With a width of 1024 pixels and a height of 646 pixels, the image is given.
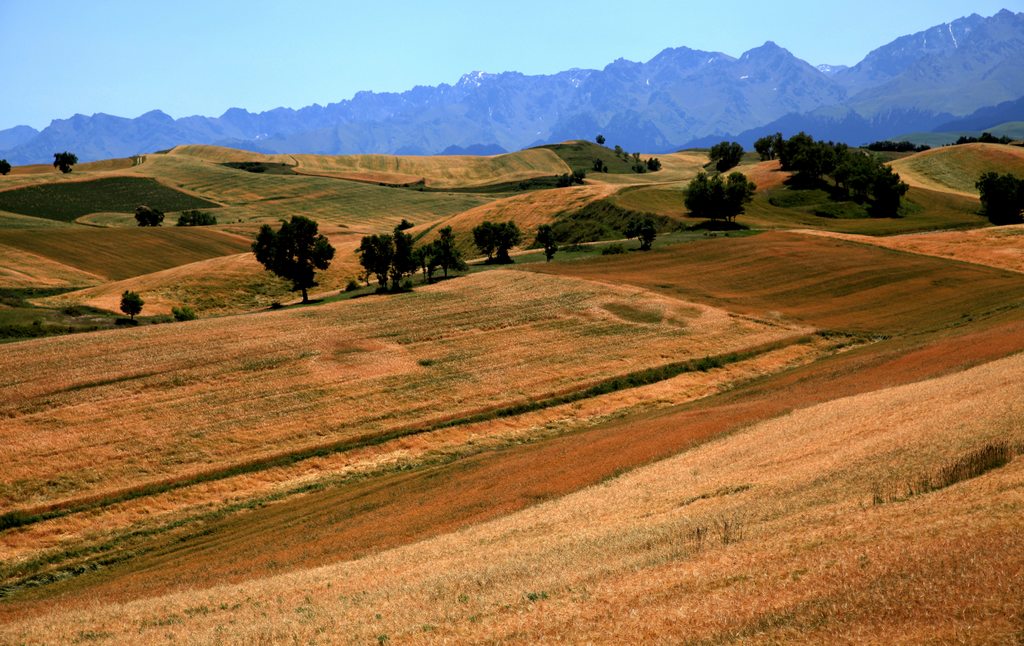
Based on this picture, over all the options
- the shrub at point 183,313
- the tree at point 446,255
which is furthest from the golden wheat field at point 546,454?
the shrub at point 183,313

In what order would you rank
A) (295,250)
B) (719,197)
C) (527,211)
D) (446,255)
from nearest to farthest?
(295,250) → (446,255) → (719,197) → (527,211)

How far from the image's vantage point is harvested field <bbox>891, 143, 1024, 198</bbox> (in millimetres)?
142025

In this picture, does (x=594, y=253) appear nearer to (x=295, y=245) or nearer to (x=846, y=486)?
(x=295, y=245)

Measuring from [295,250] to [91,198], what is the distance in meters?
113

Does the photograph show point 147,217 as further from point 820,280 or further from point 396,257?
point 820,280

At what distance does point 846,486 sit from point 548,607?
34.8 ft

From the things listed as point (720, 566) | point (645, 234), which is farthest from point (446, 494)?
point (645, 234)

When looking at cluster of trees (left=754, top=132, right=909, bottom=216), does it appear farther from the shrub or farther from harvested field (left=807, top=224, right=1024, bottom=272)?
the shrub

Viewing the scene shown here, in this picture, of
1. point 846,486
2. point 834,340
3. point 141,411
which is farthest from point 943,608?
point 834,340

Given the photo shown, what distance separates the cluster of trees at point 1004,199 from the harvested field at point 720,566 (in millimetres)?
82560

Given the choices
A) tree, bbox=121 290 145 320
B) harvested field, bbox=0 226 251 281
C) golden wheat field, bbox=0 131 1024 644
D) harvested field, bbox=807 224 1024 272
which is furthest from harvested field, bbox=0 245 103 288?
harvested field, bbox=807 224 1024 272

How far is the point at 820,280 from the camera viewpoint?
267 feet

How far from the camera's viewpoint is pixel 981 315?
6212 cm

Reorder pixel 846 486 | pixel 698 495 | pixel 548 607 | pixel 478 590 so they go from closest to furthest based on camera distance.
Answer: pixel 548 607 → pixel 478 590 → pixel 846 486 → pixel 698 495
